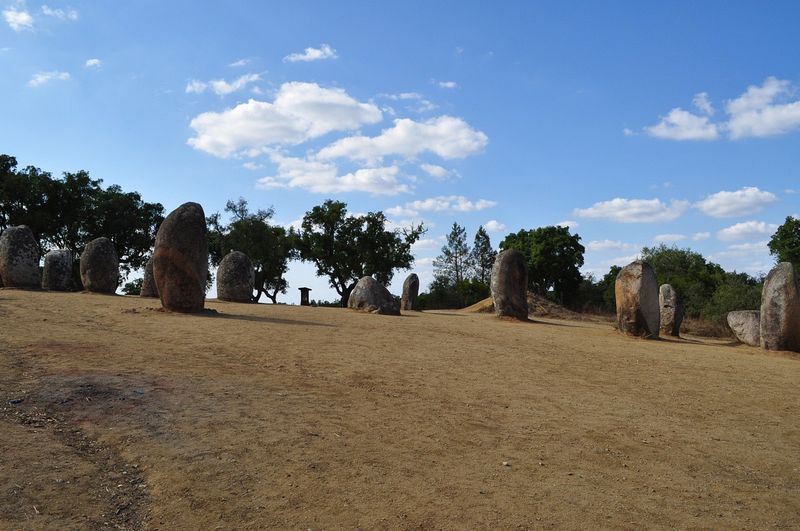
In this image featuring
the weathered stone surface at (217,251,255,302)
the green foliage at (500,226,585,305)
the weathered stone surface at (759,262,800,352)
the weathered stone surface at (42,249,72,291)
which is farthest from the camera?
the green foliage at (500,226,585,305)

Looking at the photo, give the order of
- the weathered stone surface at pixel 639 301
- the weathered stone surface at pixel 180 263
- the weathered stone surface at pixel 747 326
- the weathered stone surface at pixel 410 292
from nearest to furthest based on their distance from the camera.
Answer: the weathered stone surface at pixel 180 263 → the weathered stone surface at pixel 639 301 → the weathered stone surface at pixel 747 326 → the weathered stone surface at pixel 410 292

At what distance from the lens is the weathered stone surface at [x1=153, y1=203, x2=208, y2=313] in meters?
15.3

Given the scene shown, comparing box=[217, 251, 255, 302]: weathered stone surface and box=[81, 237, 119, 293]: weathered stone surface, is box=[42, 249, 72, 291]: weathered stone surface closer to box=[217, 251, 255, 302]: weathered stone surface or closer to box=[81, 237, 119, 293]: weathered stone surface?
box=[81, 237, 119, 293]: weathered stone surface

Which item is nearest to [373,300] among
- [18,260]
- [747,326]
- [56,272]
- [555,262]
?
[747,326]

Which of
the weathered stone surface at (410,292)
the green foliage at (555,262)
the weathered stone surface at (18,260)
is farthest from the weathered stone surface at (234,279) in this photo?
the green foliage at (555,262)

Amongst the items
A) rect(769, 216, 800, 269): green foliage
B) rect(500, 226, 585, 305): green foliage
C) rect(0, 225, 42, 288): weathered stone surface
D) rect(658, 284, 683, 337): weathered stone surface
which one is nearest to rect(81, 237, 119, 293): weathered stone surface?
rect(0, 225, 42, 288): weathered stone surface

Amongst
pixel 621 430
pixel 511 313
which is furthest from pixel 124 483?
pixel 511 313

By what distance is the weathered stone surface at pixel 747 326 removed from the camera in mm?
18609

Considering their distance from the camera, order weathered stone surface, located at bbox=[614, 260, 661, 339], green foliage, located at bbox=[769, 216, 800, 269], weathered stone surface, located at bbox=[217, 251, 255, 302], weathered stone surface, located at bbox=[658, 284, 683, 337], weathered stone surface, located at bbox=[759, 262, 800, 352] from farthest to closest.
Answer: green foliage, located at bbox=[769, 216, 800, 269]
weathered stone surface, located at bbox=[217, 251, 255, 302]
weathered stone surface, located at bbox=[658, 284, 683, 337]
weathered stone surface, located at bbox=[614, 260, 661, 339]
weathered stone surface, located at bbox=[759, 262, 800, 352]

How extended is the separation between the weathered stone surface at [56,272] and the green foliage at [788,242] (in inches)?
1419

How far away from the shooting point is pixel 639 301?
17594 millimetres

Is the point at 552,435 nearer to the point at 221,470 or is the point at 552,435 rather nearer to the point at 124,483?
the point at 221,470

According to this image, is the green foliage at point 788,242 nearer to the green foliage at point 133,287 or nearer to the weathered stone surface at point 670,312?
the weathered stone surface at point 670,312

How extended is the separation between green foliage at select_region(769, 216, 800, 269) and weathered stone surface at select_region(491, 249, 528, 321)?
21.8 metres
